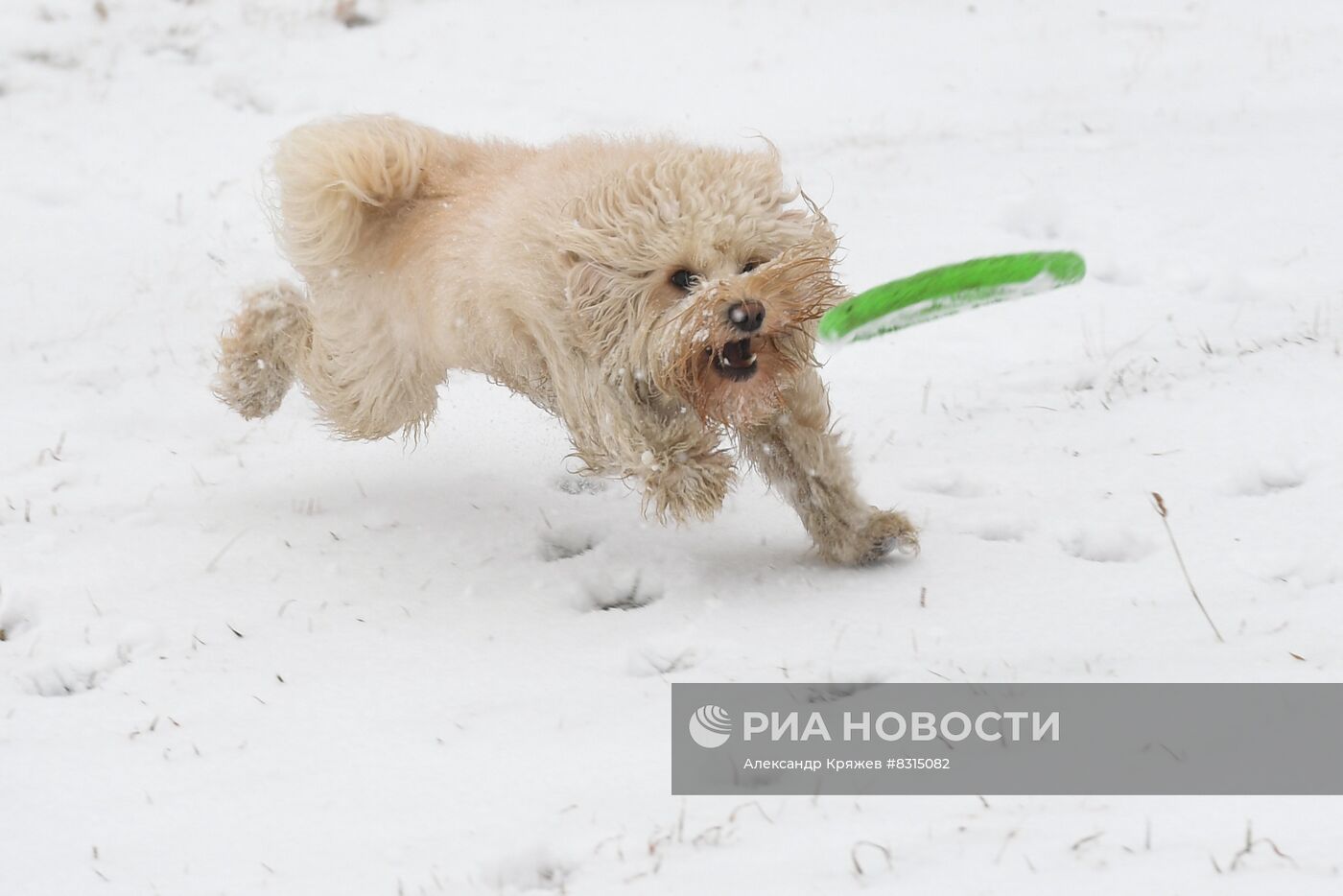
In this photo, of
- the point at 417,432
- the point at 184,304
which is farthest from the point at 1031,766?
the point at 184,304

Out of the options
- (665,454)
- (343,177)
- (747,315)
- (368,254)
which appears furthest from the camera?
(368,254)

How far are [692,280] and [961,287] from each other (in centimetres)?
84

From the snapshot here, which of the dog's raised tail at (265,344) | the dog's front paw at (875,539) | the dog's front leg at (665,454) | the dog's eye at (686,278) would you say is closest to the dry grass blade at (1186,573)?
the dog's front paw at (875,539)

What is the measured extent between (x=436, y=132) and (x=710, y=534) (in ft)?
5.37

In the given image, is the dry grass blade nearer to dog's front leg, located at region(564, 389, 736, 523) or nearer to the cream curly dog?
the cream curly dog

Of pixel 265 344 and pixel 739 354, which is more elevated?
pixel 739 354

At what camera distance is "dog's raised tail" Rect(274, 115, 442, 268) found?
4324 mm

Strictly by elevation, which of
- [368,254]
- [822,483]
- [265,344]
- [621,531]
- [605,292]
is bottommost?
[621,531]

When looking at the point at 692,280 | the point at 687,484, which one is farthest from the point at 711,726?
the point at 692,280

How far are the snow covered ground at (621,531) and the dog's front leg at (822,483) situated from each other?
0.41ft

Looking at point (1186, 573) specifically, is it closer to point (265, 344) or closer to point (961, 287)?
point (961, 287)

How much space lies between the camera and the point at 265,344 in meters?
5.02

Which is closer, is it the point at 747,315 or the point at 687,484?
the point at 747,315

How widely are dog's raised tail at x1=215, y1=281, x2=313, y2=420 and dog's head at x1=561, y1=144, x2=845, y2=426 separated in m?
1.63
